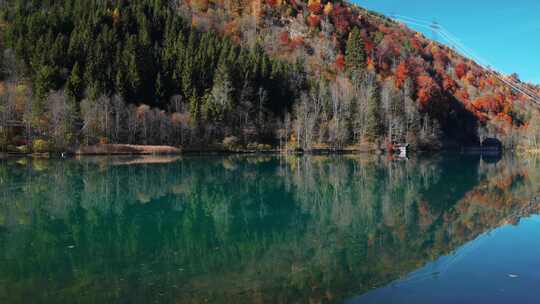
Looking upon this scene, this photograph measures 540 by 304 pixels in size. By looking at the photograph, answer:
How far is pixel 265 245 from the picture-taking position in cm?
1316

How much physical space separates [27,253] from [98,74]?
67360 mm

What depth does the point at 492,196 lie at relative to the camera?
24.4m

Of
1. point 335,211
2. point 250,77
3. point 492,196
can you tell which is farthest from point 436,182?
point 250,77

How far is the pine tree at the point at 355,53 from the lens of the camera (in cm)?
10625

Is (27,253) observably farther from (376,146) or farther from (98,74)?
(376,146)

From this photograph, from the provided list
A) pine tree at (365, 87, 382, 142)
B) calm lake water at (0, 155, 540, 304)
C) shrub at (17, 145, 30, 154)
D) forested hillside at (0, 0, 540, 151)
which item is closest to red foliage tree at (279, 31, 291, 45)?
forested hillside at (0, 0, 540, 151)

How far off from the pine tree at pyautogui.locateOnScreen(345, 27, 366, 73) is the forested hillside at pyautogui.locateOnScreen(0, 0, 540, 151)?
32 cm

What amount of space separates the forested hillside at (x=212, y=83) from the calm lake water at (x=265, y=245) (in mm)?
39959

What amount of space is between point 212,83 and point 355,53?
1656 inches

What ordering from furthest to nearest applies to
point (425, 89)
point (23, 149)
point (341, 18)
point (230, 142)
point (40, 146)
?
point (341, 18)
point (425, 89)
point (230, 142)
point (23, 149)
point (40, 146)

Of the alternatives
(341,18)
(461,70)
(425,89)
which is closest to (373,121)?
(425,89)

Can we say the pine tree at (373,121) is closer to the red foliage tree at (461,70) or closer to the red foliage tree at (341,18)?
the red foliage tree at (341,18)

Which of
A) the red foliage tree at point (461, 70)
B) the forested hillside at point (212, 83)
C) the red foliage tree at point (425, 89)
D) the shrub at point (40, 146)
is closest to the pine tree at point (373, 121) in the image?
the forested hillside at point (212, 83)

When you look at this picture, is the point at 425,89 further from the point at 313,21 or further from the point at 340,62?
the point at 313,21
